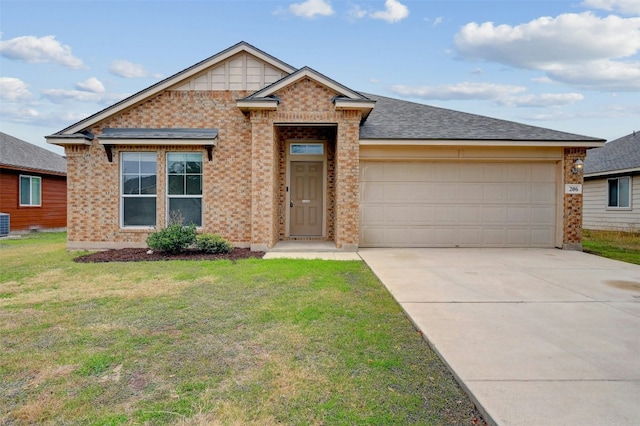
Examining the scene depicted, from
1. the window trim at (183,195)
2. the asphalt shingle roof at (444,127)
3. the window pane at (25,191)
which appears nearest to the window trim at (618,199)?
the asphalt shingle roof at (444,127)

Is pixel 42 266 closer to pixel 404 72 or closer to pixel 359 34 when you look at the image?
pixel 359 34

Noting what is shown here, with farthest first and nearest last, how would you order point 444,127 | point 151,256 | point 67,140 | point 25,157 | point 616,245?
point 25,157 < point 616,245 < point 444,127 < point 67,140 < point 151,256

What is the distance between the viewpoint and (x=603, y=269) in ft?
26.2

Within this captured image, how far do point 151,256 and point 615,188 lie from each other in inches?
764

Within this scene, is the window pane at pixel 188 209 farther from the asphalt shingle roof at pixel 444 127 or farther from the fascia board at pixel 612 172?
the fascia board at pixel 612 172

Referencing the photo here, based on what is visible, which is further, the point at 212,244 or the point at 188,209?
the point at 188,209

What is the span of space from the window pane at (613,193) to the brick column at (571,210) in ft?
28.2

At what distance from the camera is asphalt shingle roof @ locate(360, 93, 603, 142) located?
1085 centimetres

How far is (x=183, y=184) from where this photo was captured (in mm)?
10914

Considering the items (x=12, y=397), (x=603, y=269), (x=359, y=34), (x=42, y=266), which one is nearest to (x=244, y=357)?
(x=12, y=397)

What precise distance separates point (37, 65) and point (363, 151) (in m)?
16.2

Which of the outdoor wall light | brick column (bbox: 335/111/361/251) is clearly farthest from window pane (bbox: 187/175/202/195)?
the outdoor wall light

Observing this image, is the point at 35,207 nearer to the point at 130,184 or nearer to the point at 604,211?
the point at 130,184

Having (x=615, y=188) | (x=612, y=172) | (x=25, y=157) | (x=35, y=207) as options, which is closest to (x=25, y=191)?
(x=35, y=207)
